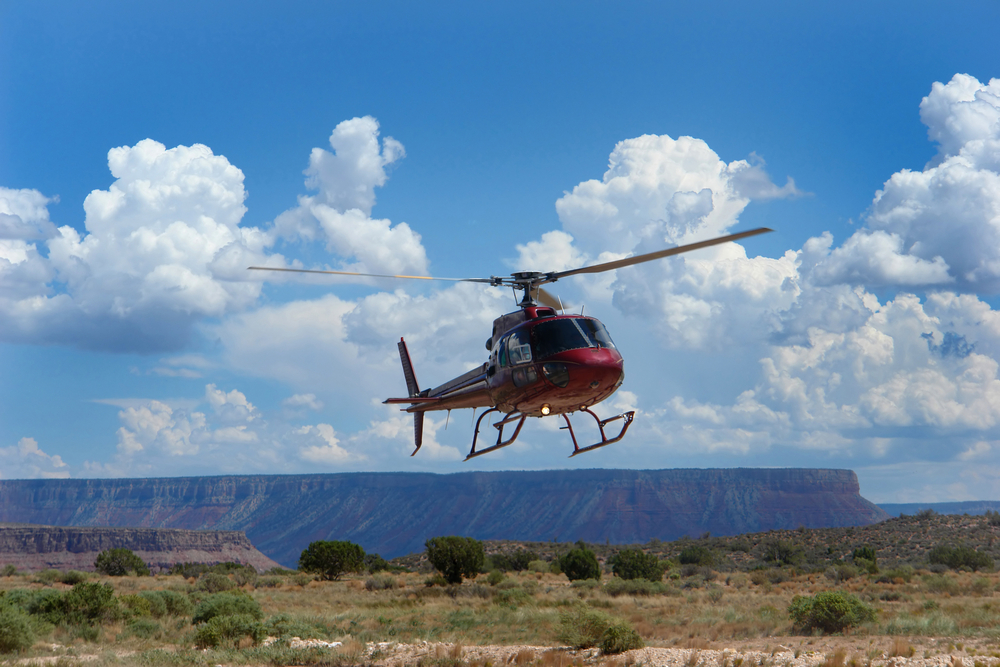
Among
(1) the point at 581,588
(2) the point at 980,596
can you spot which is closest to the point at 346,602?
(1) the point at 581,588

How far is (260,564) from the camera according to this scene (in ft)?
394

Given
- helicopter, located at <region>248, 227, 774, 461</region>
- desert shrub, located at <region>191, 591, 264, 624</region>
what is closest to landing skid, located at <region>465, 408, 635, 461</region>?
helicopter, located at <region>248, 227, 774, 461</region>

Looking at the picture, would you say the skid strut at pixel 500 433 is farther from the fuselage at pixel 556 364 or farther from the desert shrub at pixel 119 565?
the desert shrub at pixel 119 565

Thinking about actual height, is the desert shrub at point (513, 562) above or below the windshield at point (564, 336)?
below

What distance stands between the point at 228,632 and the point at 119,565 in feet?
119

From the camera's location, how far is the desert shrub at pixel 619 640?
870 inches

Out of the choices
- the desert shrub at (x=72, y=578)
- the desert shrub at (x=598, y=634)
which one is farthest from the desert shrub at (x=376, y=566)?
the desert shrub at (x=598, y=634)

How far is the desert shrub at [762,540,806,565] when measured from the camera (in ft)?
183

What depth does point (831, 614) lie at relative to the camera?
82.0 feet

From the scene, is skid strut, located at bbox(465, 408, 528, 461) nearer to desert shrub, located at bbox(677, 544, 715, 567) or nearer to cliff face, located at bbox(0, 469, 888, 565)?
desert shrub, located at bbox(677, 544, 715, 567)

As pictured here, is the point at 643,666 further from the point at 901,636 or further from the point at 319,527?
the point at 319,527

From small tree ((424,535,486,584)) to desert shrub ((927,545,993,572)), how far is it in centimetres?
2889

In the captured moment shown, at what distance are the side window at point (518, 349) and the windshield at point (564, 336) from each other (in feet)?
0.76

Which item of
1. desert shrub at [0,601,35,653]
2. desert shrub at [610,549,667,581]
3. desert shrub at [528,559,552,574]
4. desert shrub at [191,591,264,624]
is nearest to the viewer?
desert shrub at [0,601,35,653]
